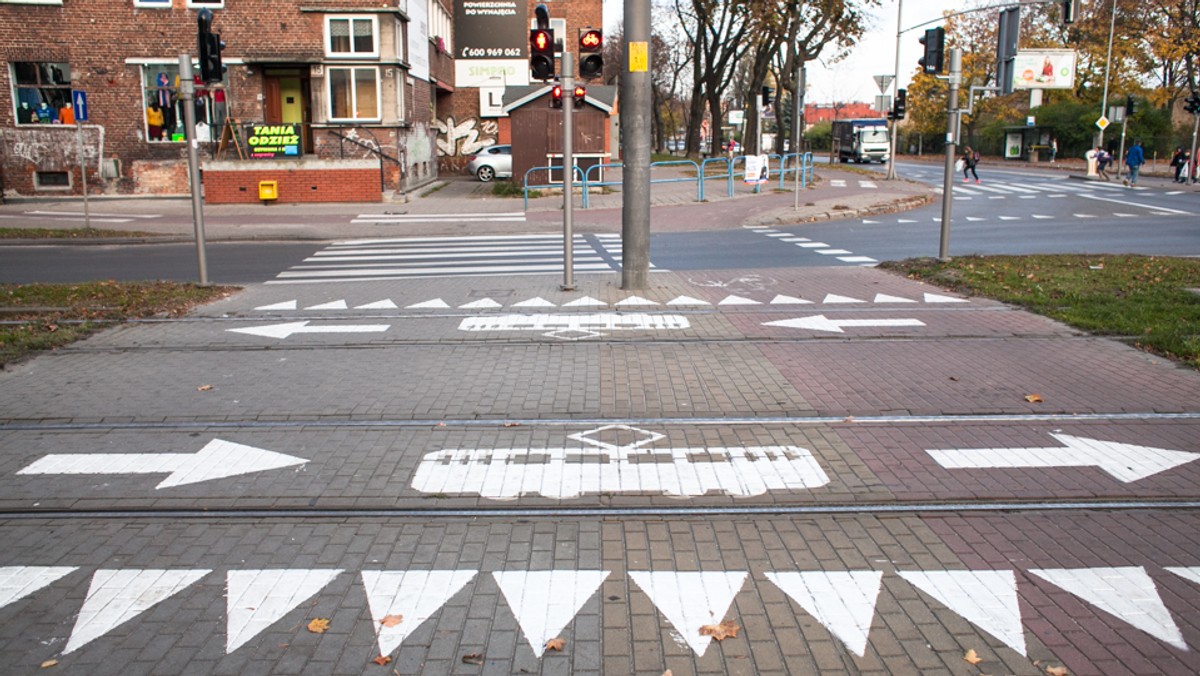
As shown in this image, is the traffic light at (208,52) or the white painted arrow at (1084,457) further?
the traffic light at (208,52)

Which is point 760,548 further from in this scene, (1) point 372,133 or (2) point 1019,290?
(1) point 372,133

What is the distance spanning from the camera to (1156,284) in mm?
13125

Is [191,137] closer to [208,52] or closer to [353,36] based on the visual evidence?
[208,52]

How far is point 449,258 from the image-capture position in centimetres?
1806

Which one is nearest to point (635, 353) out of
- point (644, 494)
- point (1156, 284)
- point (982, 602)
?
point (644, 494)

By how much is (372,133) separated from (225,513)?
2648 centimetres

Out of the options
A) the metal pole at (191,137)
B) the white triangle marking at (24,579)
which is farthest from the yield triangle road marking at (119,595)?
the metal pole at (191,137)

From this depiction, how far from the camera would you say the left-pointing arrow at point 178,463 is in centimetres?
648

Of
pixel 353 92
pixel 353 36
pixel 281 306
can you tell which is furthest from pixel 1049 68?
pixel 281 306

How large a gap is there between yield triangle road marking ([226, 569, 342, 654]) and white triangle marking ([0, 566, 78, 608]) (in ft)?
2.82

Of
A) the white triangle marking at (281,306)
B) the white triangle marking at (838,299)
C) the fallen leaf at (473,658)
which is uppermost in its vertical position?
the white triangle marking at (838,299)

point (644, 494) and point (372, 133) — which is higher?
point (372, 133)

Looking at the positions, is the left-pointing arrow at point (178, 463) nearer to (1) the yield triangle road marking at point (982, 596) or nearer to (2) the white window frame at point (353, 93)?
(1) the yield triangle road marking at point (982, 596)

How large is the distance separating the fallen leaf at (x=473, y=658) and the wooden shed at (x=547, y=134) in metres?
28.5
